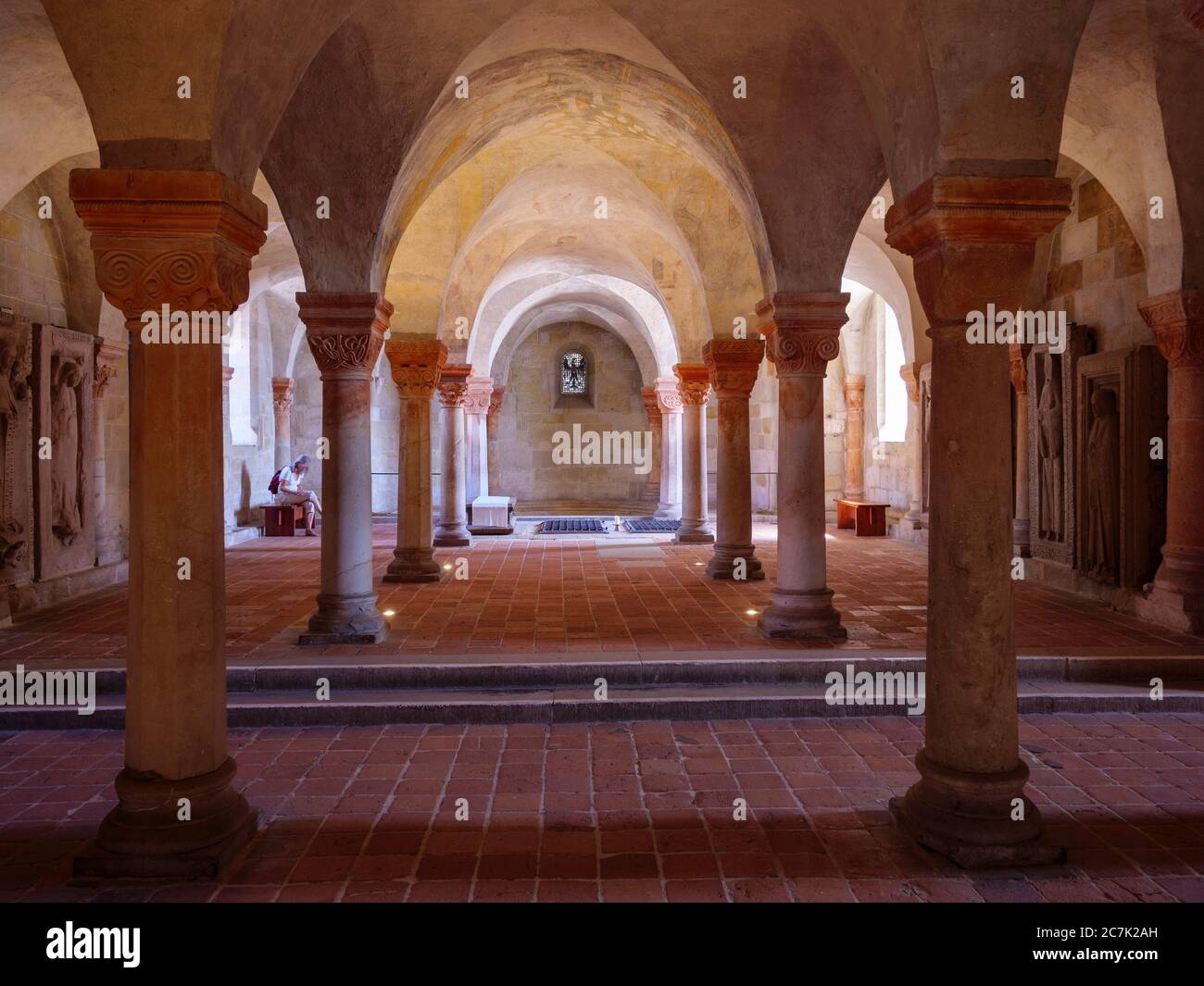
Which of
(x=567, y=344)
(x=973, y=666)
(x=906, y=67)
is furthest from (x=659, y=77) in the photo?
(x=567, y=344)

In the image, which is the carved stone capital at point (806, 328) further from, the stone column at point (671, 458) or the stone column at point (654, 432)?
the stone column at point (654, 432)

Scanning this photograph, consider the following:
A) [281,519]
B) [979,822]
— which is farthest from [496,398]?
[979,822]

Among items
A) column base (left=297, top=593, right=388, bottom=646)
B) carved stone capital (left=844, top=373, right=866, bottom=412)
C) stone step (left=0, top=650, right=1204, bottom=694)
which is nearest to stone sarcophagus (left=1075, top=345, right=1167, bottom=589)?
stone step (left=0, top=650, right=1204, bottom=694)

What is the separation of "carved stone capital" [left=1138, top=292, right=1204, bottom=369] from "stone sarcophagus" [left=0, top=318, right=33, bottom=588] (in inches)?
401

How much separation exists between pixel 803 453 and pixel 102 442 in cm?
799

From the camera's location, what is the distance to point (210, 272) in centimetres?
346

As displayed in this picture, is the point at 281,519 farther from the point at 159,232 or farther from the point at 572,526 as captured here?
the point at 159,232

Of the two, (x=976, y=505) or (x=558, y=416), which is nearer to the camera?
(x=976, y=505)

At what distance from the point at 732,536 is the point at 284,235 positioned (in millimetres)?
7641

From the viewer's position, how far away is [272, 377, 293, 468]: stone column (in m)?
18.3

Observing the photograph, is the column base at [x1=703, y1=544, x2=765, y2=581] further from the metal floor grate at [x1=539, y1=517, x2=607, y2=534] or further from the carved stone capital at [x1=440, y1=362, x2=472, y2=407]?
the metal floor grate at [x1=539, y1=517, x2=607, y2=534]

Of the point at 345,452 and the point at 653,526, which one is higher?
the point at 345,452

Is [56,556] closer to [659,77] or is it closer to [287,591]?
[287,591]

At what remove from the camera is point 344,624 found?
22.3 ft
